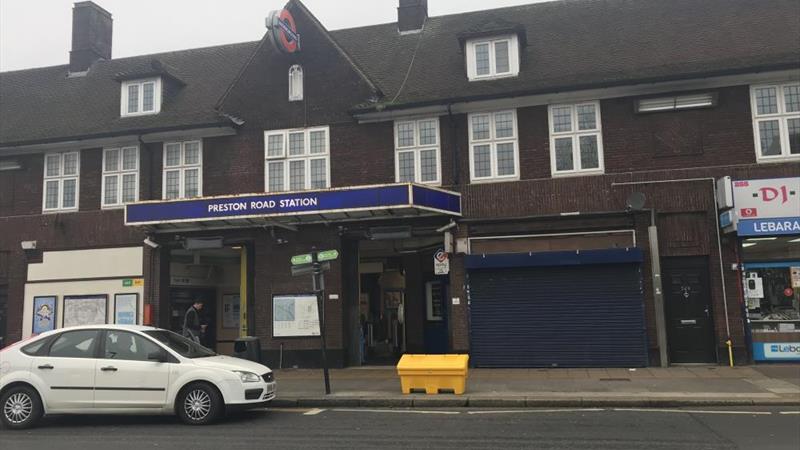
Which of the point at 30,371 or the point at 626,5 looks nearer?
the point at 30,371

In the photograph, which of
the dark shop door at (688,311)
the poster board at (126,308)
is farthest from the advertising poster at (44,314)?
the dark shop door at (688,311)

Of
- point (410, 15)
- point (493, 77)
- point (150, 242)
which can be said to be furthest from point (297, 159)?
point (410, 15)

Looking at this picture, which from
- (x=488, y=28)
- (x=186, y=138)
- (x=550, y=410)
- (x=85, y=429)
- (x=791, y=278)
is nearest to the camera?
(x=85, y=429)

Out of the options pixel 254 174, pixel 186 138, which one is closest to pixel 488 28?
pixel 254 174

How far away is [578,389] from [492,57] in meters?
9.10

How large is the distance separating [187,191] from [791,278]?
50.3 ft

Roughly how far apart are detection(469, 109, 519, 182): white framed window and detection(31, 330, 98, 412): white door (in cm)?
980

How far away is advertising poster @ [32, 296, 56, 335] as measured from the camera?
1809 cm

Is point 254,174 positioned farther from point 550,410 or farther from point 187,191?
point 550,410

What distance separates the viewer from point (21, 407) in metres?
9.63

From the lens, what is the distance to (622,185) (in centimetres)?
1523

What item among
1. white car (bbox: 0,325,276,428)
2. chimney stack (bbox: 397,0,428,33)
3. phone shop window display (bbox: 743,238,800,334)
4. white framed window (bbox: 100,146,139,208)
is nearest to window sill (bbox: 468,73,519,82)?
chimney stack (bbox: 397,0,428,33)

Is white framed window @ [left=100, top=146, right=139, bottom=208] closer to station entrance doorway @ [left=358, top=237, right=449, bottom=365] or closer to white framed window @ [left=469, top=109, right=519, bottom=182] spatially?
station entrance doorway @ [left=358, top=237, right=449, bottom=365]

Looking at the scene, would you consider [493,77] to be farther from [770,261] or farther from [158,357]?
[158,357]
